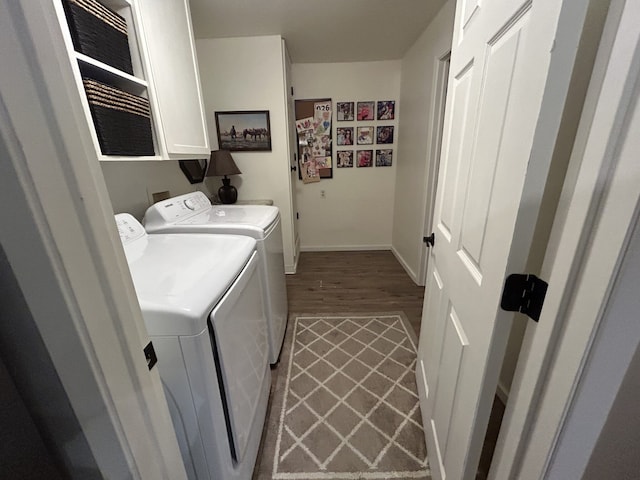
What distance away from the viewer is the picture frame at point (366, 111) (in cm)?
316

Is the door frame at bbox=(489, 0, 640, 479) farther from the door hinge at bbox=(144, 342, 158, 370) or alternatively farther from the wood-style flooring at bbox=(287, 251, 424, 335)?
the wood-style flooring at bbox=(287, 251, 424, 335)

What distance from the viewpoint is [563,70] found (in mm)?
436

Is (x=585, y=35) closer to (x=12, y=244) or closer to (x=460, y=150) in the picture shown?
(x=460, y=150)

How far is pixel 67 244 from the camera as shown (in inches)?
14.4

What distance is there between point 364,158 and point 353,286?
1.69 meters

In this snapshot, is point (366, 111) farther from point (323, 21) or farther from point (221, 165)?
point (221, 165)

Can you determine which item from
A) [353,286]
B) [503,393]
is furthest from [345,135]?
[503,393]

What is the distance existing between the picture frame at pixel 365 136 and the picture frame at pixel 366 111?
0.12 metres

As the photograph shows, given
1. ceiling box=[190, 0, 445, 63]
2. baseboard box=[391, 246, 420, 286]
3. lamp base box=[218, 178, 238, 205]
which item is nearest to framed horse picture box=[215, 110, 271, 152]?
lamp base box=[218, 178, 238, 205]

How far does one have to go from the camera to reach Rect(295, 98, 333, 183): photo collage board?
3178 mm

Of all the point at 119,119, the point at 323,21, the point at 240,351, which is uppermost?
the point at 323,21

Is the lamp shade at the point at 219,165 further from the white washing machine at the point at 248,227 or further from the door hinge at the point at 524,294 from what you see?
the door hinge at the point at 524,294

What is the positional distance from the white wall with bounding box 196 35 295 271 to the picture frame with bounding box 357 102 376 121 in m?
1.10

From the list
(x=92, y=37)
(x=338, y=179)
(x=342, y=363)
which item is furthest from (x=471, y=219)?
(x=338, y=179)
